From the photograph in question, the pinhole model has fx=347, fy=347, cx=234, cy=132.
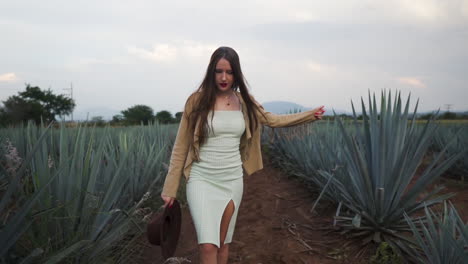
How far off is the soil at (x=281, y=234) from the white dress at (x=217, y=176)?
0.30 meters

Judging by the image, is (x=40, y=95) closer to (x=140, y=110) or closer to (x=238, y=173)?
(x=140, y=110)

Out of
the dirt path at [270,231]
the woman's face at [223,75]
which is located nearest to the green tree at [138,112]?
the dirt path at [270,231]

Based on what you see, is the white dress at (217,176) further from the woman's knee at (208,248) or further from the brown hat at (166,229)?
the brown hat at (166,229)

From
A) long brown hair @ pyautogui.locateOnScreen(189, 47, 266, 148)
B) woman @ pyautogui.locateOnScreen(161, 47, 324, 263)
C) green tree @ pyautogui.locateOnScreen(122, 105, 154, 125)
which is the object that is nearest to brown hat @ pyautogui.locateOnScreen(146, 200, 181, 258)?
woman @ pyautogui.locateOnScreen(161, 47, 324, 263)

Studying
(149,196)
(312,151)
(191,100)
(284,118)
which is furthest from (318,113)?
(312,151)

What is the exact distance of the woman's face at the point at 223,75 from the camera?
6.54 feet

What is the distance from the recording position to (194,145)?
1995 millimetres

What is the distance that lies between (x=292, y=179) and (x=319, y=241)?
2.58 metres

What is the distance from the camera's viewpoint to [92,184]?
6.40 ft

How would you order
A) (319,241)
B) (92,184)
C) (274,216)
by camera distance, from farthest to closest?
(274,216), (319,241), (92,184)

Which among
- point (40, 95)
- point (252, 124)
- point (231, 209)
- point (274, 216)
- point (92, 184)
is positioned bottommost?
point (274, 216)

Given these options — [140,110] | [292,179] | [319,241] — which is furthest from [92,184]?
[140,110]

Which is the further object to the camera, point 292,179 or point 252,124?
point 292,179

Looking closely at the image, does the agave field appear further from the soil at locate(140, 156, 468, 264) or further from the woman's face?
the woman's face
